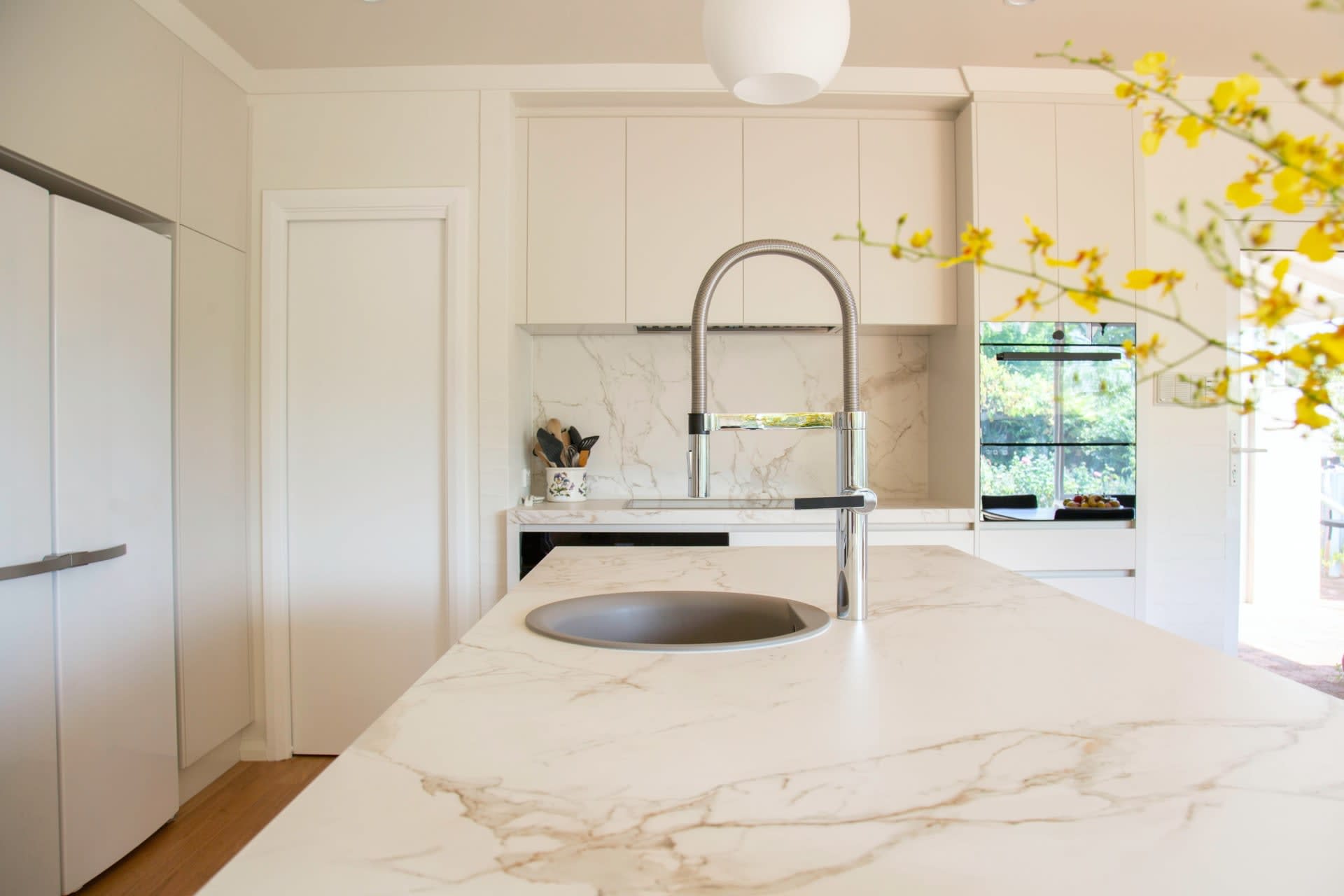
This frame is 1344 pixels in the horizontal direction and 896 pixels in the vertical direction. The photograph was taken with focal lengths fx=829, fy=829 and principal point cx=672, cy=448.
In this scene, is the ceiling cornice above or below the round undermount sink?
above

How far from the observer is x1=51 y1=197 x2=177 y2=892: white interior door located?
1992 millimetres

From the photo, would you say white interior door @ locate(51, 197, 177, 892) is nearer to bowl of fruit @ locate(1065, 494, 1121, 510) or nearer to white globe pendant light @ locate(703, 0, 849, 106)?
white globe pendant light @ locate(703, 0, 849, 106)

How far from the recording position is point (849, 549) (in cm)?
117

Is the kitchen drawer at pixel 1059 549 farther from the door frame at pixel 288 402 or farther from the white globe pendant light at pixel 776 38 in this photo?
the white globe pendant light at pixel 776 38

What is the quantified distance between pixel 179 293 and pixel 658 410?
1757 mm

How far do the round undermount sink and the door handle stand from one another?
137 centimetres

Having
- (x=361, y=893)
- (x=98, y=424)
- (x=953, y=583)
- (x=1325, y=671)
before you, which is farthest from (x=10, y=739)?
(x=1325, y=671)

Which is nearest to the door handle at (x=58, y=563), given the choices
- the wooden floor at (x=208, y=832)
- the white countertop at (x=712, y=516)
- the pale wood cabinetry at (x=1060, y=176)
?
the wooden floor at (x=208, y=832)

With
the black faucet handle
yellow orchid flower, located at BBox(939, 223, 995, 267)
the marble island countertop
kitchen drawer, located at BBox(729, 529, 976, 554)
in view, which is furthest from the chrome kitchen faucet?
kitchen drawer, located at BBox(729, 529, 976, 554)

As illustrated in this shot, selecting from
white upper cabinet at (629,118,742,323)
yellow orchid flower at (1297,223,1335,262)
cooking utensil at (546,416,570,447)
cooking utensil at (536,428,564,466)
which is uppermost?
white upper cabinet at (629,118,742,323)

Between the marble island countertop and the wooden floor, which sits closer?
the marble island countertop

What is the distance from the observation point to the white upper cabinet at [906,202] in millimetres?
3154

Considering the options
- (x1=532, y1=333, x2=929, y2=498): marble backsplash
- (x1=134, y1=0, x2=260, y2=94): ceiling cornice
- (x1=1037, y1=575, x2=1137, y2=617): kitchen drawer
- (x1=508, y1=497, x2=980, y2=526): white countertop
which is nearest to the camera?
(x1=134, y1=0, x2=260, y2=94): ceiling cornice

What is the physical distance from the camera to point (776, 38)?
1.20m
